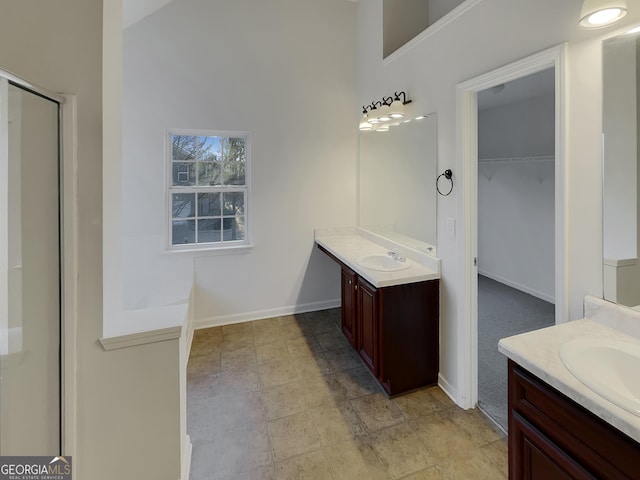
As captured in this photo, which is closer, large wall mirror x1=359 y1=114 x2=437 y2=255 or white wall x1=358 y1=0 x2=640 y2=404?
white wall x1=358 y1=0 x2=640 y2=404

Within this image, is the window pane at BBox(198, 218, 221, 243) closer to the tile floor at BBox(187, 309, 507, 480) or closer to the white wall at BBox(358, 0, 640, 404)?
the tile floor at BBox(187, 309, 507, 480)

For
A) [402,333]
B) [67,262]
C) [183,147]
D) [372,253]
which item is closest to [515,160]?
[372,253]

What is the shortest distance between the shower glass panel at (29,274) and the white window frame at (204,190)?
6.54ft

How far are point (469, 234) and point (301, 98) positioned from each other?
243 cm

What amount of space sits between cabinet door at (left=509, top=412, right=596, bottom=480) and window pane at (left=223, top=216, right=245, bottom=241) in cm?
300

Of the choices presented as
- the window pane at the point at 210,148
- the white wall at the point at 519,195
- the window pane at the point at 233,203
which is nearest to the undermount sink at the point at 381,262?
the window pane at the point at 233,203

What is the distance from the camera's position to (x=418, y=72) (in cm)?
248

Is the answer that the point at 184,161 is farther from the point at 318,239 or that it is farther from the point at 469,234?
the point at 469,234

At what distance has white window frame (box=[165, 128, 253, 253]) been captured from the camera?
3.23 meters

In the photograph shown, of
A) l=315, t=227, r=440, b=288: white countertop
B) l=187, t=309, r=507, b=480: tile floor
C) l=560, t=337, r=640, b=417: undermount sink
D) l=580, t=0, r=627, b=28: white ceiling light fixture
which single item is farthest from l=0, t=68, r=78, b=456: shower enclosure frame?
l=580, t=0, r=627, b=28: white ceiling light fixture

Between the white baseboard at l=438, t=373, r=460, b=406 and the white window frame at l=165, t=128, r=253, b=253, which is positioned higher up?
the white window frame at l=165, t=128, r=253, b=253

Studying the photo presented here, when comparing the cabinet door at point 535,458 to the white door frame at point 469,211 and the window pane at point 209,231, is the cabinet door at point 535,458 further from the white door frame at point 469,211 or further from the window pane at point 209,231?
the window pane at point 209,231

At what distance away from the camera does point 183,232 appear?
3.41 metres

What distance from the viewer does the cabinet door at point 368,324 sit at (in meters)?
2.26
